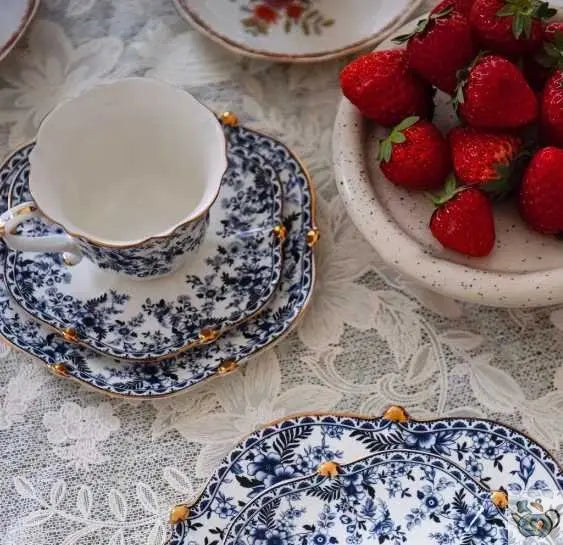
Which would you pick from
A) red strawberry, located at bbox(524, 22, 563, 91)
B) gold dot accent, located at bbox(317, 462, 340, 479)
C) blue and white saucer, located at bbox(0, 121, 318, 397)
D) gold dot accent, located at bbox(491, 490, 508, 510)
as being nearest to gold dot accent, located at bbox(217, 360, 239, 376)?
blue and white saucer, located at bbox(0, 121, 318, 397)

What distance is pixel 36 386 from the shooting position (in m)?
0.73

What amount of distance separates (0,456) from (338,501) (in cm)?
26

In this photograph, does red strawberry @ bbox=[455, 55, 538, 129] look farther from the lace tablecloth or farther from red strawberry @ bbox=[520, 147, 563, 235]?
the lace tablecloth

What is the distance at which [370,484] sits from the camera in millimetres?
656

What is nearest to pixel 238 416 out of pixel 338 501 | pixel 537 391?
pixel 338 501

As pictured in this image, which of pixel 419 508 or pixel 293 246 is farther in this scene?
pixel 293 246

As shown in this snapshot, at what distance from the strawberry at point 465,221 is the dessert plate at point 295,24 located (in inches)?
9.8

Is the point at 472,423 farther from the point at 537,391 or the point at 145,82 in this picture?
the point at 145,82

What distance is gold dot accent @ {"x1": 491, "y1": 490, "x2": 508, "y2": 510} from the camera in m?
0.63

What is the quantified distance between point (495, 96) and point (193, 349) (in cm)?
30

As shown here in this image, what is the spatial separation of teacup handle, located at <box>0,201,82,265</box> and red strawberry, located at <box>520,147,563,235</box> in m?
0.35

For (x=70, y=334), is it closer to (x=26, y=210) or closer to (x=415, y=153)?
(x=26, y=210)

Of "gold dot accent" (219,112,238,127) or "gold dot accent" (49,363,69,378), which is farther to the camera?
"gold dot accent" (219,112,238,127)

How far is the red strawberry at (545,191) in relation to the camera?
0.63m
